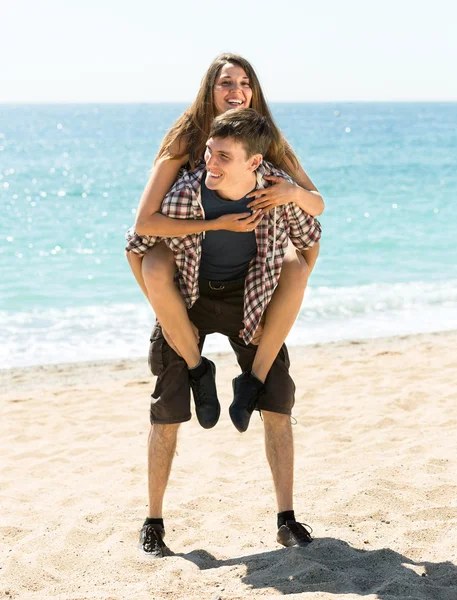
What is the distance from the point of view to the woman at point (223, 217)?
3.82 metres

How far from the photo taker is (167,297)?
387 cm

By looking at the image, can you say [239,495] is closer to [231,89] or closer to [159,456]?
[159,456]

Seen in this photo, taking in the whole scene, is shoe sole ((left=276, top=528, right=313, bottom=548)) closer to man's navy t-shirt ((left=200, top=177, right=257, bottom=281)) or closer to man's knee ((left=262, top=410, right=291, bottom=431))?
man's knee ((left=262, top=410, right=291, bottom=431))

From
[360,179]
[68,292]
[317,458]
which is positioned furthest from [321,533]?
[360,179]

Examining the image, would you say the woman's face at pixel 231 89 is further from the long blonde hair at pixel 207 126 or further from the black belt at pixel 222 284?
the black belt at pixel 222 284

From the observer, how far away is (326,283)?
13812mm

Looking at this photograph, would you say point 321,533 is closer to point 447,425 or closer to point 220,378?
point 447,425

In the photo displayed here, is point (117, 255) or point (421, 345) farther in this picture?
point (117, 255)

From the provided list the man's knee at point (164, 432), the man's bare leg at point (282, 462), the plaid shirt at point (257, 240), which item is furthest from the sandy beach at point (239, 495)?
the plaid shirt at point (257, 240)

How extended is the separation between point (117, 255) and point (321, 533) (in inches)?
500

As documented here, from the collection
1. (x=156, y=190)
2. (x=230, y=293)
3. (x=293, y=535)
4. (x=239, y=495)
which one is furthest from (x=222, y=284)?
(x=239, y=495)

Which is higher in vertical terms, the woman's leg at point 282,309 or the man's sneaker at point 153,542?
the woman's leg at point 282,309

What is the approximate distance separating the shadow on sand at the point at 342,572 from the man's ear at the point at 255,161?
1749 millimetres

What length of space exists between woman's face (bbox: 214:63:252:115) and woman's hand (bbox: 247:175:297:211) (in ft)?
1.50
